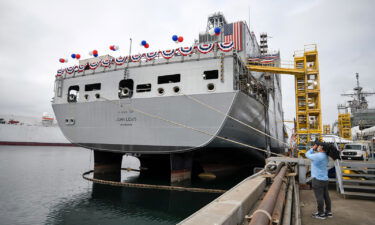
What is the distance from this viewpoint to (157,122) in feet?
42.1

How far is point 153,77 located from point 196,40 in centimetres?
1017

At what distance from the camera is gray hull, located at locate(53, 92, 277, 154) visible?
11836 mm

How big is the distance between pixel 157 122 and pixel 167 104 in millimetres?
1211

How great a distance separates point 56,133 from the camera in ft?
227

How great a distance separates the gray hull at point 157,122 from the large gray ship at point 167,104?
50mm

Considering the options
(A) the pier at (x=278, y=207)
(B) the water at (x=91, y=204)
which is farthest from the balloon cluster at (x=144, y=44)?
(A) the pier at (x=278, y=207)

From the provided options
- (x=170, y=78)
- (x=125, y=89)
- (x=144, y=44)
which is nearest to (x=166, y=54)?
(x=170, y=78)

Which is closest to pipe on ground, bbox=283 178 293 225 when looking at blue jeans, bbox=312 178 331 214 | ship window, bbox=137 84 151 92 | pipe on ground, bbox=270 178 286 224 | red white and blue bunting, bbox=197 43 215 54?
pipe on ground, bbox=270 178 286 224

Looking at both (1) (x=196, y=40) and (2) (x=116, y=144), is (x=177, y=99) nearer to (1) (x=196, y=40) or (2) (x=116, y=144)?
(2) (x=116, y=144)

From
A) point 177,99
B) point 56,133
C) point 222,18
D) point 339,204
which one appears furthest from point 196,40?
point 56,133

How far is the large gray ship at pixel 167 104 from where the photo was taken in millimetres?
11875

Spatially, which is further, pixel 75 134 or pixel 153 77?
pixel 75 134

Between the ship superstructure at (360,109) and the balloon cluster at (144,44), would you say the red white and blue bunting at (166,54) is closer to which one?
the balloon cluster at (144,44)

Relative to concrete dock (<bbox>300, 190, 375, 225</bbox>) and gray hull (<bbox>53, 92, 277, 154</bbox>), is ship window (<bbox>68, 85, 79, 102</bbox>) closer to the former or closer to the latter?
gray hull (<bbox>53, 92, 277, 154</bbox>)
